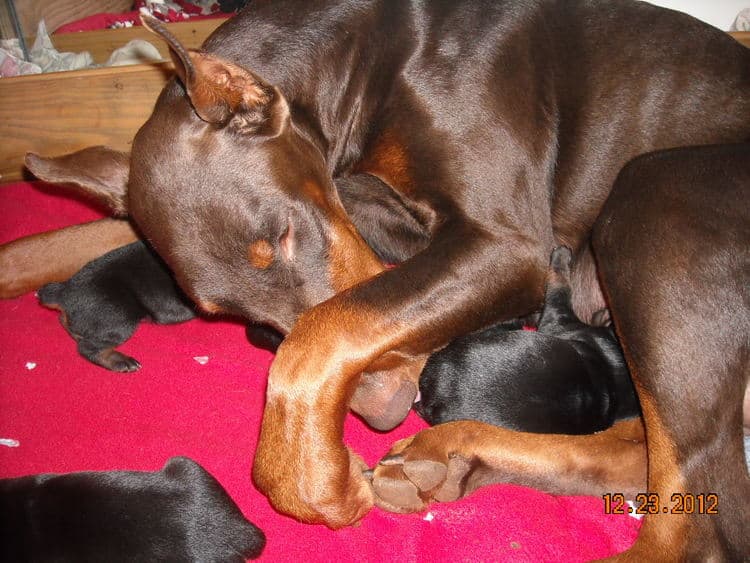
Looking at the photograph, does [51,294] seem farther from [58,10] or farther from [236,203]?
[58,10]

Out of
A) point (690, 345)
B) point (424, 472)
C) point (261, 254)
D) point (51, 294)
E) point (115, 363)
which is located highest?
point (690, 345)

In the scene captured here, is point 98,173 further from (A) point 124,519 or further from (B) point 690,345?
(B) point 690,345

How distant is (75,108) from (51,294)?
4.79 ft

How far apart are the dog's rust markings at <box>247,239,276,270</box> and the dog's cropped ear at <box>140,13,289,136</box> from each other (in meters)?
0.43

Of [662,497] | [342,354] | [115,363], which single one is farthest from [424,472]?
[115,363]

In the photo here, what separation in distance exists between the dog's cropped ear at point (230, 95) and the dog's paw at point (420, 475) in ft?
4.03

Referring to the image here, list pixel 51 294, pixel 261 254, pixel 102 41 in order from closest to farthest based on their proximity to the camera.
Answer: pixel 261 254, pixel 51 294, pixel 102 41

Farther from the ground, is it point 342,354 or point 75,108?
point 342,354

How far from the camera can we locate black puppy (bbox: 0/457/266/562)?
2.20 metres

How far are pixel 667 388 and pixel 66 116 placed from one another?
3655 millimetres

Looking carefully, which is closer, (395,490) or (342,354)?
(342,354)

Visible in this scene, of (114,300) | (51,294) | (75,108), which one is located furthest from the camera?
(75,108)

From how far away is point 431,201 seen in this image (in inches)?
104

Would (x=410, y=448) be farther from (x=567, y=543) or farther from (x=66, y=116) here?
(x=66, y=116)
